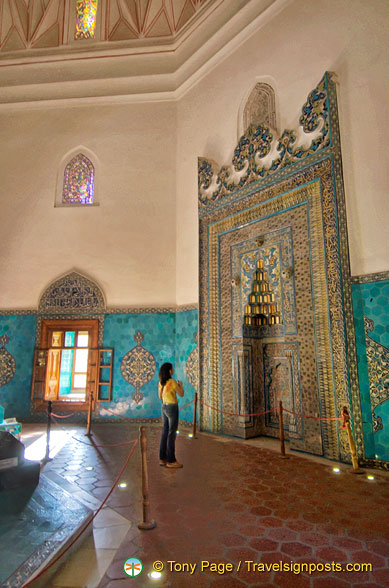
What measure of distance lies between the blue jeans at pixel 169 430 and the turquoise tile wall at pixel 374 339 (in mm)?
2291

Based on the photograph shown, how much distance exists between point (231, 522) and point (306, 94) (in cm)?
576

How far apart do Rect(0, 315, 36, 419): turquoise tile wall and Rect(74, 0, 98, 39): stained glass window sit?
22.8ft

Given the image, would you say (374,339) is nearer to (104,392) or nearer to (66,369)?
(104,392)

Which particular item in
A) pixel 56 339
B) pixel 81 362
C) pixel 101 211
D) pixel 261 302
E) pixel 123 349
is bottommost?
pixel 81 362

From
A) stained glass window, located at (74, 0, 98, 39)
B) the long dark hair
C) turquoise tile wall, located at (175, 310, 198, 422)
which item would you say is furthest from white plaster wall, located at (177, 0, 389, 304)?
stained glass window, located at (74, 0, 98, 39)

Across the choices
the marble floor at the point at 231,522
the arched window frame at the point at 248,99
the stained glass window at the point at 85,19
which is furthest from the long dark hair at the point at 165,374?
the stained glass window at the point at 85,19

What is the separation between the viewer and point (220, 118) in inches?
276

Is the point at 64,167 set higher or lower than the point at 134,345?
higher

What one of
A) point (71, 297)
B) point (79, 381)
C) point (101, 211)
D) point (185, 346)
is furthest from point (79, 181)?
point (79, 381)

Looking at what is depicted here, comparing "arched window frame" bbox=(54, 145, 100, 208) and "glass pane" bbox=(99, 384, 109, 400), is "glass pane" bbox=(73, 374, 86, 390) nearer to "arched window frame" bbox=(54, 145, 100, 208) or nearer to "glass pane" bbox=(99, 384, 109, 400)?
"glass pane" bbox=(99, 384, 109, 400)

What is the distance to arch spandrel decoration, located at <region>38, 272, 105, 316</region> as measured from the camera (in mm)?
7734

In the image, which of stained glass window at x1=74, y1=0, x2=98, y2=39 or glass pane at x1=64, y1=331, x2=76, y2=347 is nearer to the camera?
glass pane at x1=64, y1=331, x2=76, y2=347

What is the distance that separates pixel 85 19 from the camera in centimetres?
877

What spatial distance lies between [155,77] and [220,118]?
2286 mm
